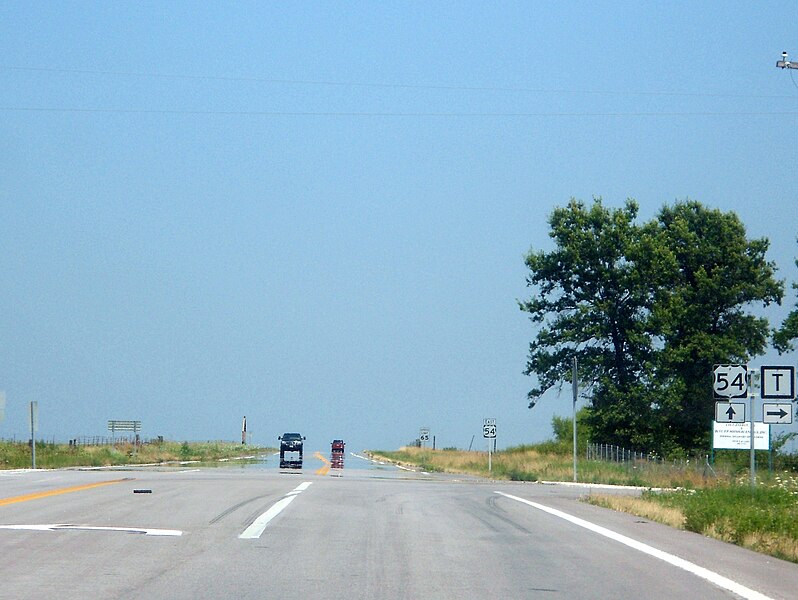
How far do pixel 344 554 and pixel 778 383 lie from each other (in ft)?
41.9

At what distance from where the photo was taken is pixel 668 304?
67312 millimetres

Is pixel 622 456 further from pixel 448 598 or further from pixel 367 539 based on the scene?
pixel 448 598

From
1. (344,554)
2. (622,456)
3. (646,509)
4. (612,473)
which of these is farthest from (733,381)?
(622,456)

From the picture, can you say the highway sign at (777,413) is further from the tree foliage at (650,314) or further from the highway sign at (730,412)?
the tree foliage at (650,314)

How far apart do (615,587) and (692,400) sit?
58.8 meters

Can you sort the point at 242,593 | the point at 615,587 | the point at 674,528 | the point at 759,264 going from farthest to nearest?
1. the point at 759,264
2. the point at 674,528
3. the point at 615,587
4. the point at 242,593

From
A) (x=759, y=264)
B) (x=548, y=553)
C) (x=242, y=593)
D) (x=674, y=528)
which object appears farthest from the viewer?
(x=759, y=264)

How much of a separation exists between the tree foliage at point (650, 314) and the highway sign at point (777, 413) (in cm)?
4356

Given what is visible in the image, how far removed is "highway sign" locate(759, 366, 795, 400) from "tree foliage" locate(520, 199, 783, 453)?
44053mm

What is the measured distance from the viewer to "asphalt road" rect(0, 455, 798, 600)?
9.74m

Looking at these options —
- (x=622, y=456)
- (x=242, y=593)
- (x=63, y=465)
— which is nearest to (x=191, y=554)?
(x=242, y=593)

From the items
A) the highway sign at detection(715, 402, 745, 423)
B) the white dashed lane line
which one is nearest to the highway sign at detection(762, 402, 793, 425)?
the highway sign at detection(715, 402, 745, 423)

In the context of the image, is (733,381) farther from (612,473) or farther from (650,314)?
(650,314)

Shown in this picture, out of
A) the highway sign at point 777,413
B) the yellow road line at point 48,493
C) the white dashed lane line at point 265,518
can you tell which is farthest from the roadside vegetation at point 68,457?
the highway sign at point 777,413
